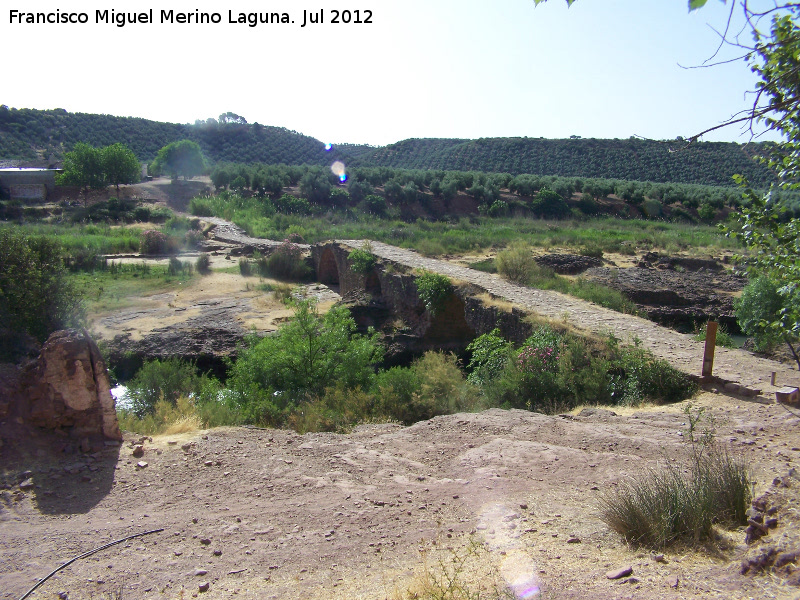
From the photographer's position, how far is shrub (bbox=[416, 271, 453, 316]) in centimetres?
1523

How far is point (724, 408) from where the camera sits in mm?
7297

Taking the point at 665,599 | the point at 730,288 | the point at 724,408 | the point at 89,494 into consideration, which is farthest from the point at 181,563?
the point at 730,288

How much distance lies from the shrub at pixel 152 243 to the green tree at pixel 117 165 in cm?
1396

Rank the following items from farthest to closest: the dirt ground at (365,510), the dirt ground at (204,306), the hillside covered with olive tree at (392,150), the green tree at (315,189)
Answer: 1. the hillside covered with olive tree at (392,150)
2. the green tree at (315,189)
3. the dirt ground at (204,306)
4. the dirt ground at (365,510)

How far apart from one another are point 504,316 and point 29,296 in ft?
31.9

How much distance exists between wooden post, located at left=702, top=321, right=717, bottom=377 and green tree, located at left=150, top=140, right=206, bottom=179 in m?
48.8

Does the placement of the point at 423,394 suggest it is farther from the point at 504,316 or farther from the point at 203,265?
the point at 203,265

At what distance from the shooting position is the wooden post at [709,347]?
792 cm

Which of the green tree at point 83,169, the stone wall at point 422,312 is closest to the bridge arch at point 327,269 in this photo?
the stone wall at point 422,312

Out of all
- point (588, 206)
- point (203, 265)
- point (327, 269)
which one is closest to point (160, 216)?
point (203, 265)

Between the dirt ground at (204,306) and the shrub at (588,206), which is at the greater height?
the shrub at (588,206)

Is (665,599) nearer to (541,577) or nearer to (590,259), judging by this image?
(541,577)

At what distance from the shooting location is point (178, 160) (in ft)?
166

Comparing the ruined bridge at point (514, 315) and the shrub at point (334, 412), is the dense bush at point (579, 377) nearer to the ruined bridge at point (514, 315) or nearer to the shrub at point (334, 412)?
the ruined bridge at point (514, 315)
